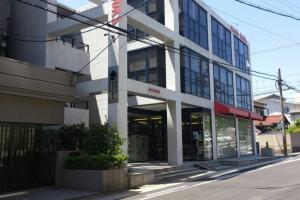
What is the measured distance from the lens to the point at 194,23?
26.3 metres

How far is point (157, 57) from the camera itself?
24062 millimetres

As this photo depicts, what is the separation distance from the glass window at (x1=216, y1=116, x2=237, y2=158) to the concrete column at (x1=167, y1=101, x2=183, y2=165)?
6.94 metres

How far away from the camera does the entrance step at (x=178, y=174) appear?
1748 cm

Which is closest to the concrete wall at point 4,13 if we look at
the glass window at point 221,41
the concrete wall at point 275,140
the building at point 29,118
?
the building at point 29,118

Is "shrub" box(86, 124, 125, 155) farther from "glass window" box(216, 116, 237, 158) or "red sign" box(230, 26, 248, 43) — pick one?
"red sign" box(230, 26, 248, 43)

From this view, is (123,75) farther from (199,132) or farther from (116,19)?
(199,132)

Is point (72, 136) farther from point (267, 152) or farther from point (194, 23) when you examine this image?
point (267, 152)

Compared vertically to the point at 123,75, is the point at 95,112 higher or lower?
lower

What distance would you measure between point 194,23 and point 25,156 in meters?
15.8

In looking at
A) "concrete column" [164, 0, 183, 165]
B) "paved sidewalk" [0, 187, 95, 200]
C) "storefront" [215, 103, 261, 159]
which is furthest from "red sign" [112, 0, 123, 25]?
"storefront" [215, 103, 261, 159]

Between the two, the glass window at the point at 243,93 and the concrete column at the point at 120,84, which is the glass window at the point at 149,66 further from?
the glass window at the point at 243,93

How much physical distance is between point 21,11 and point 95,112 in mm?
7181

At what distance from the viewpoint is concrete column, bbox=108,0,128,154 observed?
1680 cm

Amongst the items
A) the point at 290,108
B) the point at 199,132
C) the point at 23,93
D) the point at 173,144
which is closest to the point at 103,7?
the point at 23,93
